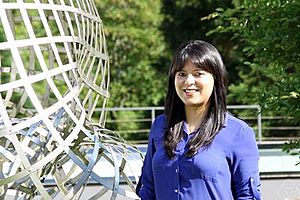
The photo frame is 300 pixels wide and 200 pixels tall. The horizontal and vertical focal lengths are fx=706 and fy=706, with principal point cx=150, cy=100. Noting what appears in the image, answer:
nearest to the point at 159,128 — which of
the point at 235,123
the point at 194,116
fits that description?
the point at 194,116

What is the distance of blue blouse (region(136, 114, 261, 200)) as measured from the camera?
1.88 m

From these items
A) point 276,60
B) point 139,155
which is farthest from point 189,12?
point 139,155

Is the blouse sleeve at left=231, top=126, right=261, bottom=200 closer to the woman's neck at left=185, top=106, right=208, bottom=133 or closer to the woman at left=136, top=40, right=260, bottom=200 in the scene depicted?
the woman at left=136, top=40, right=260, bottom=200

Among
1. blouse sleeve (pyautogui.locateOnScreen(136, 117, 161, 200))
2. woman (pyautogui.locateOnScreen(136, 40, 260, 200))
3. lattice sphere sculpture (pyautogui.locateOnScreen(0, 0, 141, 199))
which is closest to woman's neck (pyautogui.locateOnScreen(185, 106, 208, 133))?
woman (pyautogui.locateOnScreen(136, 40, 260, 200))

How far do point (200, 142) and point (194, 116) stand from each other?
112mm

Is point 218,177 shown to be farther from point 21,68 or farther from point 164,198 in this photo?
point 21,68

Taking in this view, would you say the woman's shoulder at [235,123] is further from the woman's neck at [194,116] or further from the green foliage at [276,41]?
the green foliage at [276,41]

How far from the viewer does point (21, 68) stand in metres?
2.27

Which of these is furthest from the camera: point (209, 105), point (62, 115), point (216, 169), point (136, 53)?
point (136, 53)

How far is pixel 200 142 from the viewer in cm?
190

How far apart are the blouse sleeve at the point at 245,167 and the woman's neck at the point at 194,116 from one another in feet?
0.40

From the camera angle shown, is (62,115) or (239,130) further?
(62,115)

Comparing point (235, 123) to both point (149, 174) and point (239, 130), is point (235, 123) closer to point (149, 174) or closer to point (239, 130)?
point (239, 130)

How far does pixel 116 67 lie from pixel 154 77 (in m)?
0.77
